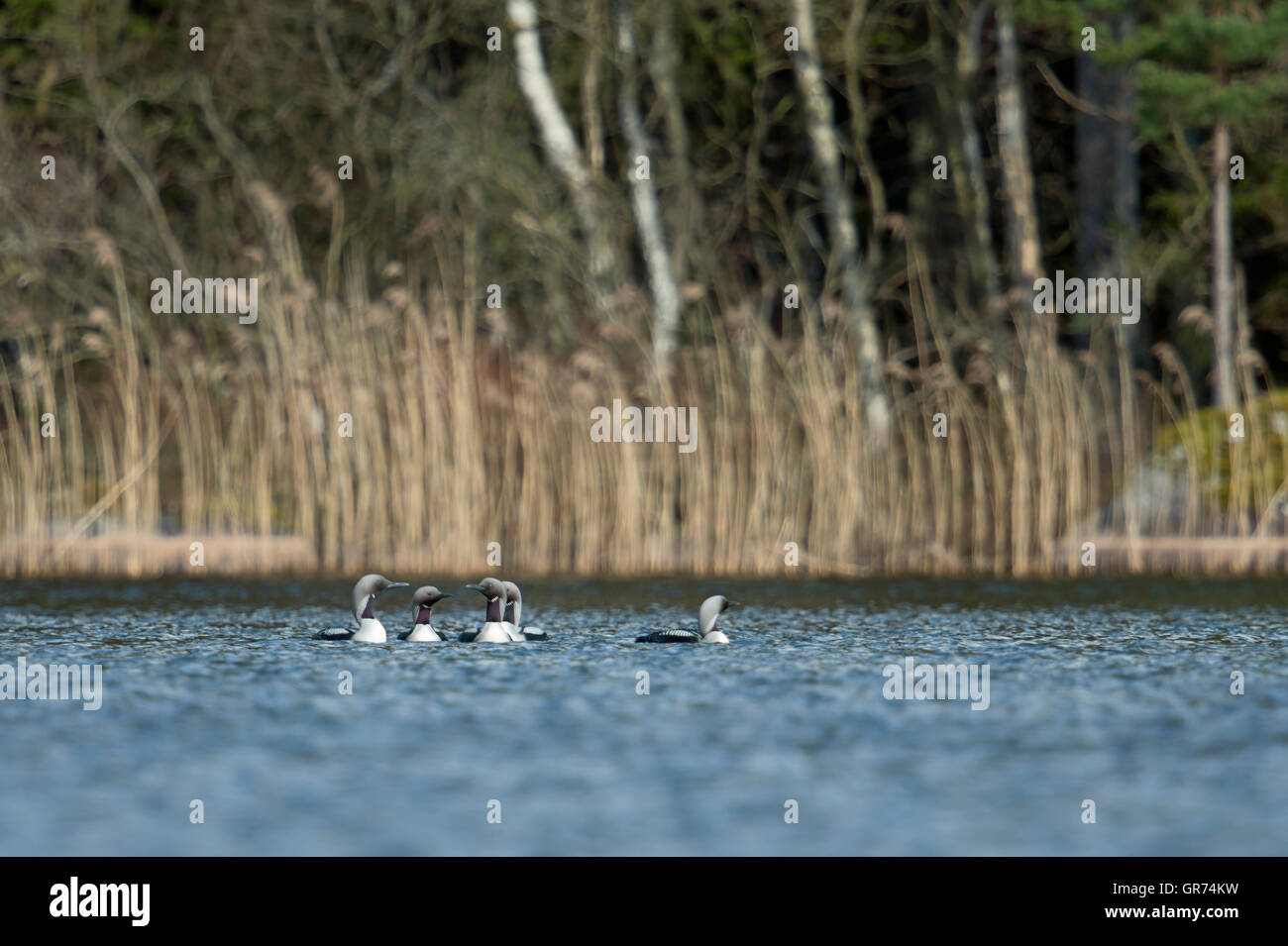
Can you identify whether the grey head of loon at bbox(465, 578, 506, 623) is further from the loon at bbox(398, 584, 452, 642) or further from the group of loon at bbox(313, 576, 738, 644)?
the loon at bbox(398, 584, 452, 642)

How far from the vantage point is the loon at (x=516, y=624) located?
32.0ft

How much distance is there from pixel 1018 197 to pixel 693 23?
3788mm

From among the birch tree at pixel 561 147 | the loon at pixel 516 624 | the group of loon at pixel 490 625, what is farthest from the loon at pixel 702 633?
the birch tree at pixel 561 147

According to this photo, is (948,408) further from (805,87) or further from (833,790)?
(833,790)

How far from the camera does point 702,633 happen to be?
977cm

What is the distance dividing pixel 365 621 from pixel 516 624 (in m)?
0.70

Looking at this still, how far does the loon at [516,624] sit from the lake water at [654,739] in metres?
0.14

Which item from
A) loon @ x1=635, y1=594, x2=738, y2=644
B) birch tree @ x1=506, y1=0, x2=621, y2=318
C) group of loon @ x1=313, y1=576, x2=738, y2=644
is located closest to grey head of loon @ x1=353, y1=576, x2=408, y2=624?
group of loon @ x1=313, y1=576, x2=738, y2=644

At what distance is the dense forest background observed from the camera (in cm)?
1413

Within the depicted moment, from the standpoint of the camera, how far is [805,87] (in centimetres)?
1953

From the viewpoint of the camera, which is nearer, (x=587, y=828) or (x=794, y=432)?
(x=587, y=828)

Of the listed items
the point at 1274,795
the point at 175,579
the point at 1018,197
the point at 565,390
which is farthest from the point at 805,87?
the point at 1274,795

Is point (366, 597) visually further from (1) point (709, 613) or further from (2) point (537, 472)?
(2) point (537, 472)
